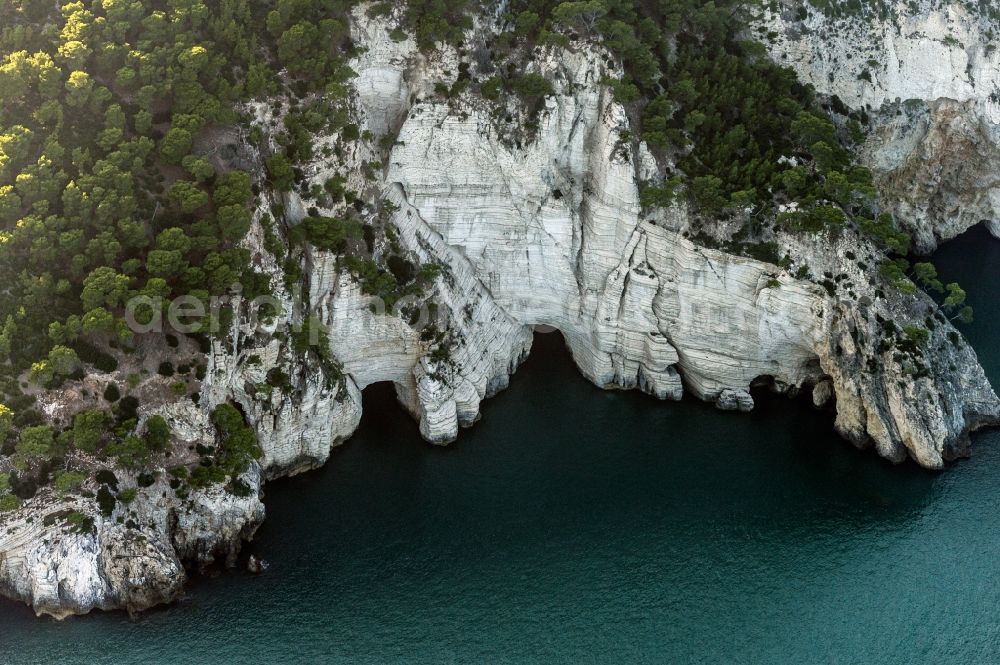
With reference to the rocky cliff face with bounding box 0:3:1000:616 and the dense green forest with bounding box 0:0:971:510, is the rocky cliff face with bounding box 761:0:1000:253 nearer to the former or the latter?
the dense green forest with bounding box 0:0:971:510

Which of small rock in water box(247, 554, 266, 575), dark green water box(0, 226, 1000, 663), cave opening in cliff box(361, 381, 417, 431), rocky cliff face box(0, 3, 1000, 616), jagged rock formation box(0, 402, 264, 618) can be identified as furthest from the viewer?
cave opening in cliff box(361, 381, 417, 431)

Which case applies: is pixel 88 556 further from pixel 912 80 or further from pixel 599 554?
pixel 912 80

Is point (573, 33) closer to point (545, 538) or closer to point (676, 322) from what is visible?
point (676, 322)

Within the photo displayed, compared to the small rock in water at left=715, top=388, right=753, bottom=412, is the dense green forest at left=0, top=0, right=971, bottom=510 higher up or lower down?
higher up

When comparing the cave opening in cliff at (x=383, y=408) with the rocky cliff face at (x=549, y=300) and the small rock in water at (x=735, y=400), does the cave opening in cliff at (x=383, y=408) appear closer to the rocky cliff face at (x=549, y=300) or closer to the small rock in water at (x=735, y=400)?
the rocky cliff face at (x=549, y=300)

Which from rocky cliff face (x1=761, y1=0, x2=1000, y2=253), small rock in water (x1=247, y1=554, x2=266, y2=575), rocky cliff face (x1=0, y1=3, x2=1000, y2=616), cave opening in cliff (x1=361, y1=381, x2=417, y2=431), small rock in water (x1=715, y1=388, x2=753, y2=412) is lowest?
small rock in water (x1=247, y1=554, x2=266, y2=575)

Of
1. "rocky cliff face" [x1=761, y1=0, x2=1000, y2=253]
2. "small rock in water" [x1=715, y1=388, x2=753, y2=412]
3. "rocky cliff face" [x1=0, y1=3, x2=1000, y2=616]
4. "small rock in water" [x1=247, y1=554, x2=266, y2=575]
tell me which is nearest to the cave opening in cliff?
"rocky cliff face" [x1=0, y1=3, x2=1000, y2=616]
